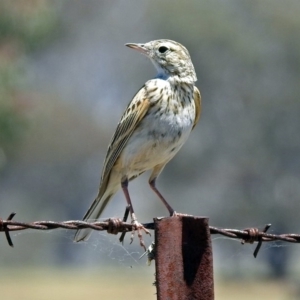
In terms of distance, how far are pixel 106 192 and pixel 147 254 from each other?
9.83 feet

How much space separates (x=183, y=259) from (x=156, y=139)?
9.85 ft

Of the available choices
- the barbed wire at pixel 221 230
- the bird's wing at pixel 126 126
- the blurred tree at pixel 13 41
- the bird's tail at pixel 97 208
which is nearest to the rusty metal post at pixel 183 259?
the barbed wire at pixel 221 230

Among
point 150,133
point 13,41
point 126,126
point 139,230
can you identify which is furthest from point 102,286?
point 139,230

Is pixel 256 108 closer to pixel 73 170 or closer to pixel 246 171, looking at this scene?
pixel 246 171

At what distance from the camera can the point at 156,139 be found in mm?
8016

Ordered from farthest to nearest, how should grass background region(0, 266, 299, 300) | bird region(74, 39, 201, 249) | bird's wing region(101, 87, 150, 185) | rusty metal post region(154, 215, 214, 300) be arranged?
grass background region(0, 266, 299, 300), bird's wing region(101, 87, 150, 185), bird region(74, 39, 201, 249), rusty metal post region(154, 215, 214, 300)

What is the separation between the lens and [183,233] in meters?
5.10

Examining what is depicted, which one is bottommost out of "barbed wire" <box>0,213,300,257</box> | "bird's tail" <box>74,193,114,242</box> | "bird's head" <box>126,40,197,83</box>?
"barbed wire" <box>0,213,300,257</box>

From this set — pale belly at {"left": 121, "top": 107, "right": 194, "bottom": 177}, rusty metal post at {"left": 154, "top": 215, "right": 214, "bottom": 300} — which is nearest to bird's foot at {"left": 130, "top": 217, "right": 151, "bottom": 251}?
rusty metal post at {"left": 154, "top": 215, "right": 214, "bottom": 300}

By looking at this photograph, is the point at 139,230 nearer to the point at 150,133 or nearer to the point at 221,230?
the point at 221,230

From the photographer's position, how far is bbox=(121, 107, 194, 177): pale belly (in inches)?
315

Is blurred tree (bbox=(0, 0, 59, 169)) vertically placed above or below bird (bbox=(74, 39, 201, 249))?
above

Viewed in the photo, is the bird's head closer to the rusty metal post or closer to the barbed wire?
the barbed wire

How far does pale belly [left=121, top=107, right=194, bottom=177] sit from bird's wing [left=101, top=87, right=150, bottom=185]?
2.0 inches
